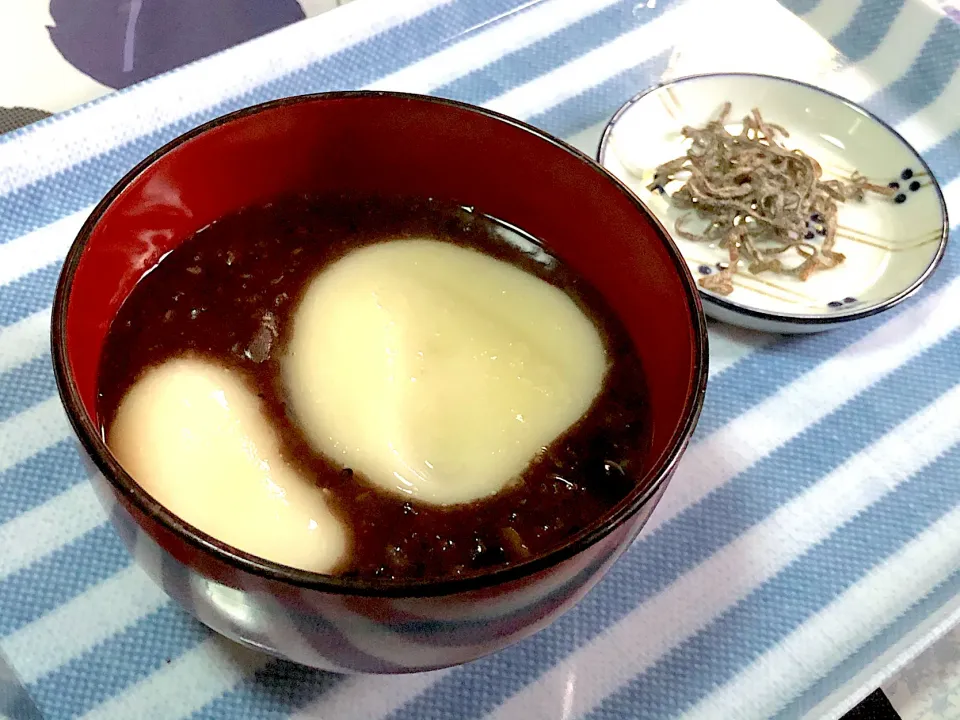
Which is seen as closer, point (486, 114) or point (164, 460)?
point (164, 460)

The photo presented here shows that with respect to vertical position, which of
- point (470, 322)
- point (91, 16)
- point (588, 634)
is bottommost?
point (91, 16)

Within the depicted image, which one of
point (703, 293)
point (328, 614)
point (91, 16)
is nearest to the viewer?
point (328, 614)

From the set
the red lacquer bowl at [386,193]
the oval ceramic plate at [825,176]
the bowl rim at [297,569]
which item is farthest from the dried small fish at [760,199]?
the bowl rim at [297,569]

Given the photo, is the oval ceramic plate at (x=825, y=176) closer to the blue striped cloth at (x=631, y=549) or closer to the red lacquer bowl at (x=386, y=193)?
the blue striped cloth at (x=631, y=549)

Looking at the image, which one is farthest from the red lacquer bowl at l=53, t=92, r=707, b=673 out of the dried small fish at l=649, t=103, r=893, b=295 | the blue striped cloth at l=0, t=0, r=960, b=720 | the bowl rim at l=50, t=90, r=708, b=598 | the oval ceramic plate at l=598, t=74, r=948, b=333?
the dried small fish at l=649, t=103, r=893, b=295

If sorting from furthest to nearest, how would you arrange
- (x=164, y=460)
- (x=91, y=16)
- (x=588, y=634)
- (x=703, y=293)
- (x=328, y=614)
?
(x=91, y=16), (x=703, y=293), (x=588, y=634), (x=164, y=460), (x=328, y=614)

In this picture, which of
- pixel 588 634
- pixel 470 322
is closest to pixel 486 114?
pixel 470 322

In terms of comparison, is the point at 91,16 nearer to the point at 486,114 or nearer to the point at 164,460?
the point at 486,114
